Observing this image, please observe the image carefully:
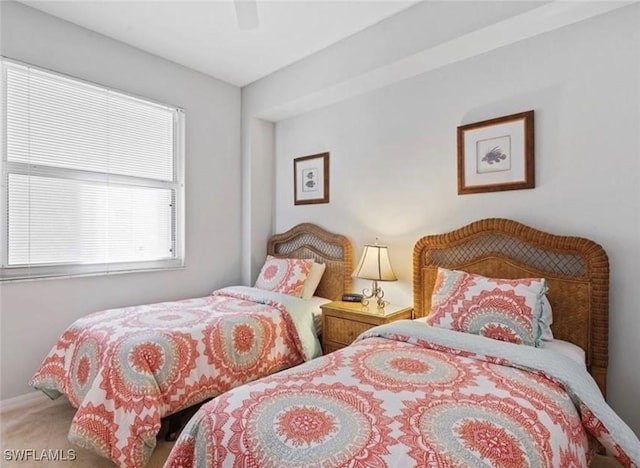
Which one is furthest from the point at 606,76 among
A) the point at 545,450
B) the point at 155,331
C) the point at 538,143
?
the point at 155,331

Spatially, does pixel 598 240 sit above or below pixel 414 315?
above

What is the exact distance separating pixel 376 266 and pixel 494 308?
3.09 ft

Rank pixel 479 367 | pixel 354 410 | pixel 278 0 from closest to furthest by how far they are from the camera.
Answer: pixel 354 410 → pixel 479 367 → pixel 278 0

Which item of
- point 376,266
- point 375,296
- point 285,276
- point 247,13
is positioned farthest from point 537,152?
point 285,276

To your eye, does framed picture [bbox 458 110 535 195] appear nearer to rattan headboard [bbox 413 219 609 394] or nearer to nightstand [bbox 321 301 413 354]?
rattan headboard [bbox 413 219 609 394]

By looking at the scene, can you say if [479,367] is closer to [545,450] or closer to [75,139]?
[545,450]

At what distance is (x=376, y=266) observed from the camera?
104 inches

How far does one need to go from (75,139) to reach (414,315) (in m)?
2.86

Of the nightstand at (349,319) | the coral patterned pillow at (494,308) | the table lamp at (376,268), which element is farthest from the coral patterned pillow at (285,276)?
the coral patterned pillow at (494,308)

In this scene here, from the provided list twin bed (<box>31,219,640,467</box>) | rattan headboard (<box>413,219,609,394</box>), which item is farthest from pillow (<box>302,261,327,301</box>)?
twin bed (<box>31,219,640,467</box>)

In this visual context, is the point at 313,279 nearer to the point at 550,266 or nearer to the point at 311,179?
the point at 311,179

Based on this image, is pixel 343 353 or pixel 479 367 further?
pixel 343 353

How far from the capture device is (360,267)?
2738mm

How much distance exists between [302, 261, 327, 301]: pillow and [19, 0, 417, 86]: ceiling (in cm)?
186
